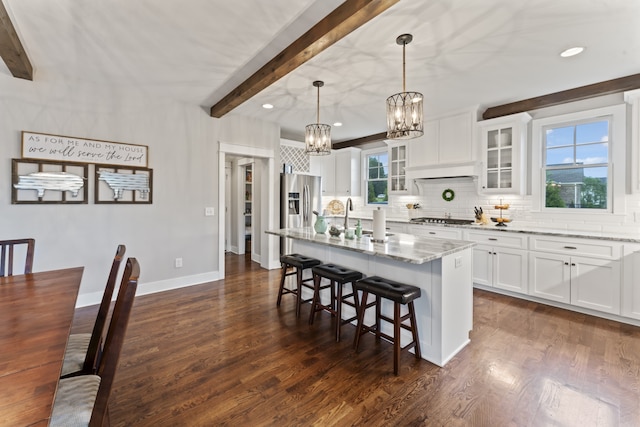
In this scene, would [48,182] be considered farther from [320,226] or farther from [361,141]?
[361,141]

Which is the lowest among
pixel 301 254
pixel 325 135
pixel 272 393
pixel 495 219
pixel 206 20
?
pixel 272 393

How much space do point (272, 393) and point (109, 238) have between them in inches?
115

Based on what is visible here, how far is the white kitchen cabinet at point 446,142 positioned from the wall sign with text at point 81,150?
3884 mm

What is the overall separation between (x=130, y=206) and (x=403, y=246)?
11.0 feet

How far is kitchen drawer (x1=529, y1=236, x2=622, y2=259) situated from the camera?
298 cm

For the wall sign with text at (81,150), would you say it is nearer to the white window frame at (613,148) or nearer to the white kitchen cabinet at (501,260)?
the white kitchen cabinet at (501,260)

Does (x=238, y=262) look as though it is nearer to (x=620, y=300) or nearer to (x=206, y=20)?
(x=206, y=20)

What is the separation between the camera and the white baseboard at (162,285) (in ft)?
11.2

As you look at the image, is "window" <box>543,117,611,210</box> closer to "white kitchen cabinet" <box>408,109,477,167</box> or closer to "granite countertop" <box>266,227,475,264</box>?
"white kitchen cabinet" <box>408,109,477,167</box>

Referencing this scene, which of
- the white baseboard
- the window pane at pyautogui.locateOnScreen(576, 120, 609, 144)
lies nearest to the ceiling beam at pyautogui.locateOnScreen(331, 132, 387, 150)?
the window pane at pyautogui.locateOnScreen(576, 120, 609, 144)

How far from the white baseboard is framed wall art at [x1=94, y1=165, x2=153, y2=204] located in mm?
1097

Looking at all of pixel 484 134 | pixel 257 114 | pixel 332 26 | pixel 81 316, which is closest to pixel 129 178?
pixel 81 316

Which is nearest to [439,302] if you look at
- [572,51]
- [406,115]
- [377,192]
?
[406,115]

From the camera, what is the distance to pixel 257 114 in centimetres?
457
